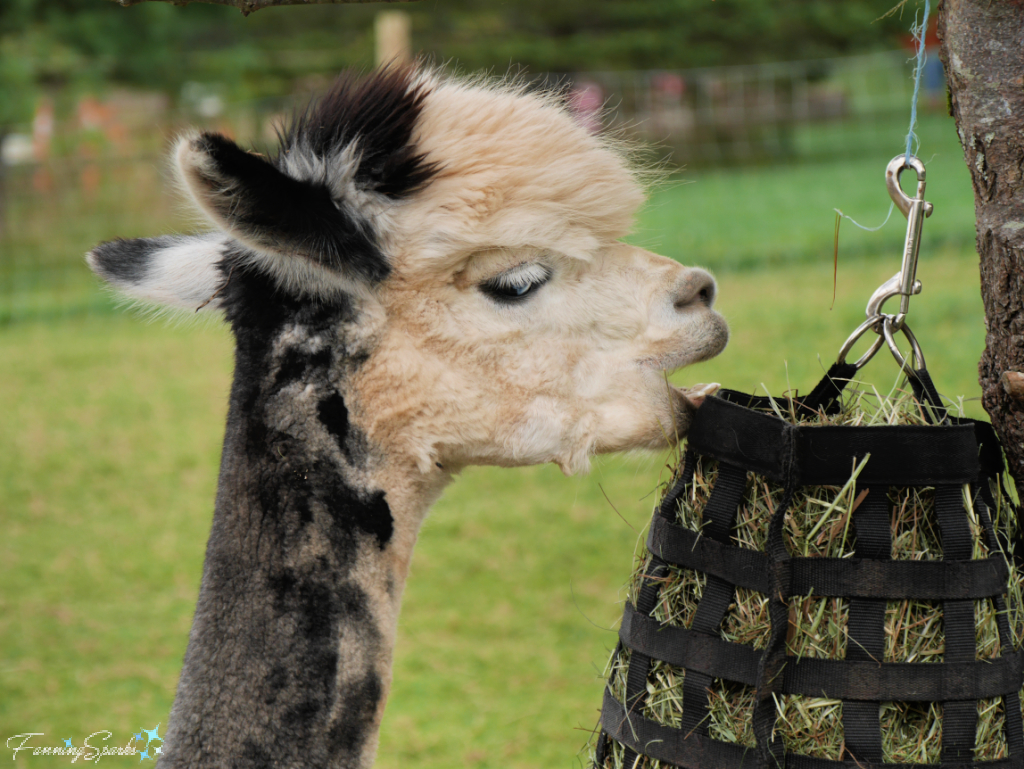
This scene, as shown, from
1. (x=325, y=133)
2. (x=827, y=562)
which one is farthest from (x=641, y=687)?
(x=325, y=133)

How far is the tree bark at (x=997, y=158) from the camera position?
67.2 inches

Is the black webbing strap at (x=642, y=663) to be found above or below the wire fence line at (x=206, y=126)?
below

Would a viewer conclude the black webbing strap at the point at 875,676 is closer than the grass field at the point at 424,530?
Yes

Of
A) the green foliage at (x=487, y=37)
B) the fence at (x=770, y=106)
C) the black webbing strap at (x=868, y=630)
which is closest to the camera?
the black webbing strap at (x=868, y=630)

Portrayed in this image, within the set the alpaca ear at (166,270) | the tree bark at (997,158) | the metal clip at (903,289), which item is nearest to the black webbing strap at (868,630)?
the metal clip at (903,289)

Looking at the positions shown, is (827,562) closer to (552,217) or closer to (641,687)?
(641,687)

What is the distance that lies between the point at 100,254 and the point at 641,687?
1.44m

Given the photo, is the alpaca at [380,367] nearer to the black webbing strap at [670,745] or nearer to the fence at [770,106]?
the black webbing strap at [670,745]

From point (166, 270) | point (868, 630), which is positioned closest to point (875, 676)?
point (868, 630)

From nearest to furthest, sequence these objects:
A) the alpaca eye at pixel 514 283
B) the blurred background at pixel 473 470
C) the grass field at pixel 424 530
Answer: the alpaca eye at pixel 514 283, the grass field at pixel 424 530, the blurred background at pixel 473 470

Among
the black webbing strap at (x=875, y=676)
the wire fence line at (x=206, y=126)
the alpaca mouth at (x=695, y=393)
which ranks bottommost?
the black webbing strap at (x=875, y=676)

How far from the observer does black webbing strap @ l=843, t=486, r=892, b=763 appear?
60.0 inches

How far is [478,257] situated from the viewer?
194 centimetres

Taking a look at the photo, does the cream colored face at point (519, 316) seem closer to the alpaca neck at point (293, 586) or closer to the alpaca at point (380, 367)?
the alpaca at point (380, 367)
